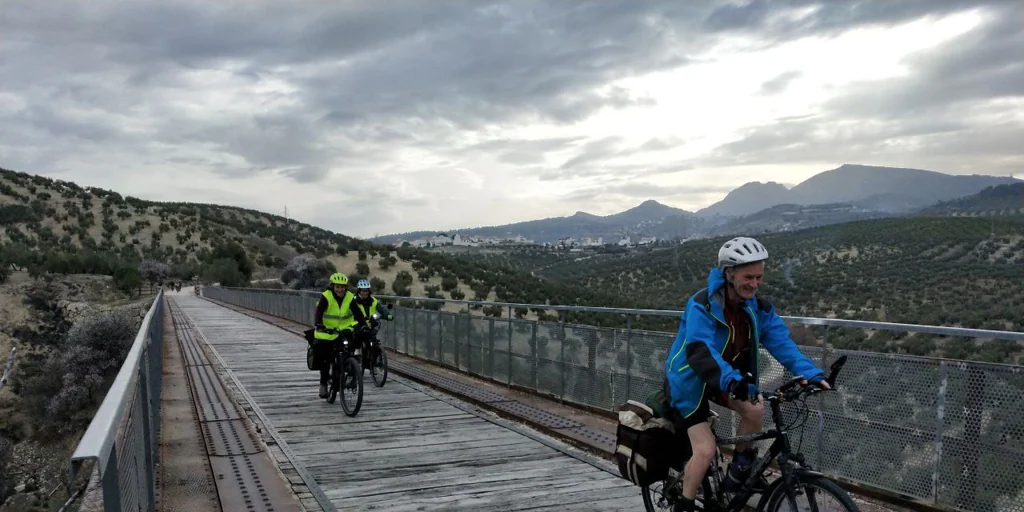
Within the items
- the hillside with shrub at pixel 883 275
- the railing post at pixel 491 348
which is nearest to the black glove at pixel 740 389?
the hillside with shrub at pixel 883 275

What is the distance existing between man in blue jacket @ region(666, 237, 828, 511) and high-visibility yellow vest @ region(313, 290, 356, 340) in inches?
286

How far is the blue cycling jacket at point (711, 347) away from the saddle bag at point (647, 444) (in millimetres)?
251

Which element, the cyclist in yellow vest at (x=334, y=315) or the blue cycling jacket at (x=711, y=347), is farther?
the cyclist in yellow vest at (x=334, y=315)

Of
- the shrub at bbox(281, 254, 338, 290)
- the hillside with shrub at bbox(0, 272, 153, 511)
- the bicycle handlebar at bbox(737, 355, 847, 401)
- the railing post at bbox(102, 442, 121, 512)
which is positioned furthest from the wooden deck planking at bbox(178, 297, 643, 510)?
the shrub at bbox(281, 254, 338, 290)

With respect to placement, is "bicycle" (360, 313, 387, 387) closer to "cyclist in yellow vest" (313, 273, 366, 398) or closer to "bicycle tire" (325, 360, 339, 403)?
"bicycle tire" (325, 360, 339, 403)

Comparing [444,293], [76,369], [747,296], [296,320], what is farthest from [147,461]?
[444,293]

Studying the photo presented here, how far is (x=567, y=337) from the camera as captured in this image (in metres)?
10.9

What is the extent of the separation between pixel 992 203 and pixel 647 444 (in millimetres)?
115097

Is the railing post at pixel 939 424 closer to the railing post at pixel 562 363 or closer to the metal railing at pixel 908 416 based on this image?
the metal railing at pixel 908 416

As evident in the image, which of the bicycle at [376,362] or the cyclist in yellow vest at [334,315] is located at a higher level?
the cyclist in yellow vest at [334,315]

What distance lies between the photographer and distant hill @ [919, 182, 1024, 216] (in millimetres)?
92000

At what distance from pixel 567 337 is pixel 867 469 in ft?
16.5

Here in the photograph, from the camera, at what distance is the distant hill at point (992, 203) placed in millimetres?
92000

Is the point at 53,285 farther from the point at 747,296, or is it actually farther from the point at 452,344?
the point at 747,296
